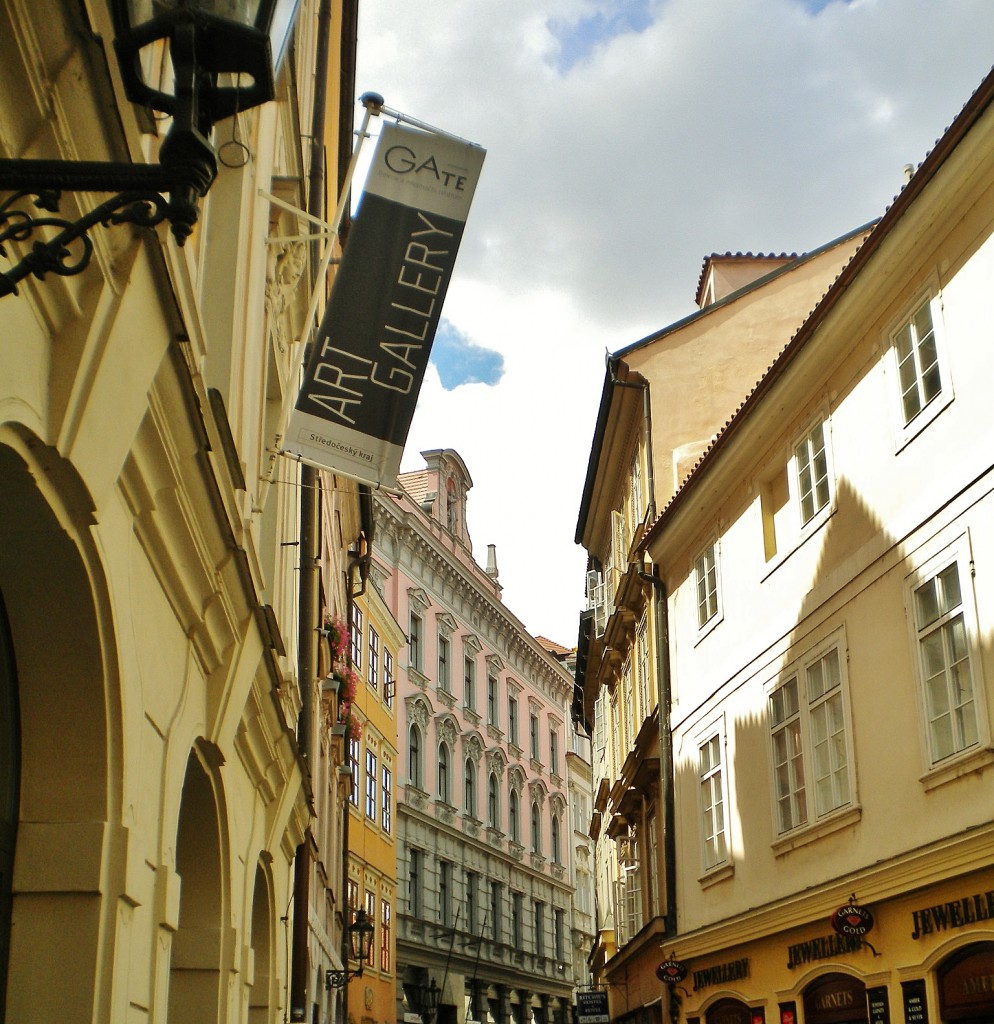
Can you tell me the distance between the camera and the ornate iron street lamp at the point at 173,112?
314cm

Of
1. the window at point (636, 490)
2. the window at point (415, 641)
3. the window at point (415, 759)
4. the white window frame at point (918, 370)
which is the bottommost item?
the white window frame at point (918, 370)

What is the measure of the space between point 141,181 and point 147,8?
1.62 feet

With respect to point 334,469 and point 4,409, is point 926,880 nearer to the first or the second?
point 334,469

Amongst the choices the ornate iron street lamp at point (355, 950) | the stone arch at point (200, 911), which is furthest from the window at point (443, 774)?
the stone arch at point (200, 911)

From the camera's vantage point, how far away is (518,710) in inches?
2156

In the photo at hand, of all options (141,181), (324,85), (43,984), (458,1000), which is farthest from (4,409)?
(458,1000)

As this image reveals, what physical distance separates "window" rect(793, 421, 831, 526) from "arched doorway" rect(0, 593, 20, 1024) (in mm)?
10763

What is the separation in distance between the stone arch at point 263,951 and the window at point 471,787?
35370 mm

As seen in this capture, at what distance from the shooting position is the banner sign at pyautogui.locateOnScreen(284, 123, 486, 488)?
8.75m

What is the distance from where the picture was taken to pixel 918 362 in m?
12.5

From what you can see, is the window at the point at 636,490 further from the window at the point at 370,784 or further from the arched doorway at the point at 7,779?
the arched doorway at the point at 7,779

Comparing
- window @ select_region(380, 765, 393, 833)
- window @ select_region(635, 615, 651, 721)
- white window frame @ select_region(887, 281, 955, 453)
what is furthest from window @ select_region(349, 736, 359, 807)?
white window frame @ select_region(887, 281, 955, 453)

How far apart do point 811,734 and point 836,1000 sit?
266 centimetres

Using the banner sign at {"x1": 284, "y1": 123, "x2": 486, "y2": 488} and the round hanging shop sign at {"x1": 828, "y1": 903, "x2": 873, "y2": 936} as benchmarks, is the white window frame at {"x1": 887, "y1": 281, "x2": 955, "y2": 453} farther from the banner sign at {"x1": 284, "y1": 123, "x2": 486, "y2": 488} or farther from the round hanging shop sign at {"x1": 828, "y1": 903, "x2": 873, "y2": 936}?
the banner sign at {"x1": 284, "y1": 123, "x2": 486, "y2": 488}
